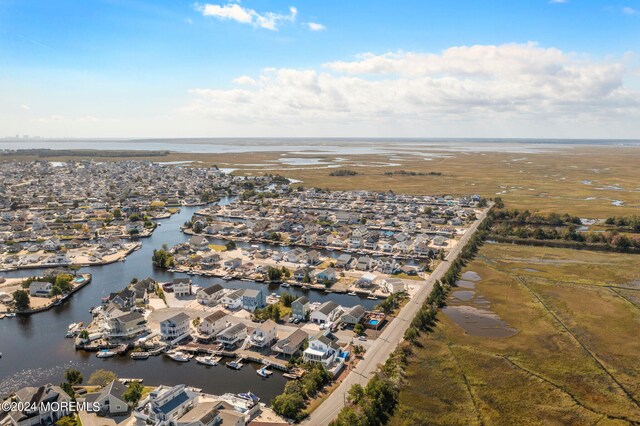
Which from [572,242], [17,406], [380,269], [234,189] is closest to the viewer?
[17,406]

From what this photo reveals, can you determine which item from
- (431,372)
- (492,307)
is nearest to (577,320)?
(492,307)

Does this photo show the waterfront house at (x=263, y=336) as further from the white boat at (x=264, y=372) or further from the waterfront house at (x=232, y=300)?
the waterfront house at (x=232, y=300)

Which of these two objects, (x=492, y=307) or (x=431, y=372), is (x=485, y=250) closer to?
(x=492, y=307)

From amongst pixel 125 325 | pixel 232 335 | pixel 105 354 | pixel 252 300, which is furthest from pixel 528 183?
pixel 105 354

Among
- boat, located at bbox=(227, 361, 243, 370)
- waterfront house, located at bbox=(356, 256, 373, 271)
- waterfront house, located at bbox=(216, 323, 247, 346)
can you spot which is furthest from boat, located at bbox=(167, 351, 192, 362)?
waterfront house, located at bbox=(356, 256, 373, 271)

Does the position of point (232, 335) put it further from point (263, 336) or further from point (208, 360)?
point (208, 360)

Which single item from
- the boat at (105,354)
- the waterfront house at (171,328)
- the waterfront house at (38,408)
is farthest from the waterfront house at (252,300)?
the waterfront house at (38,408)
